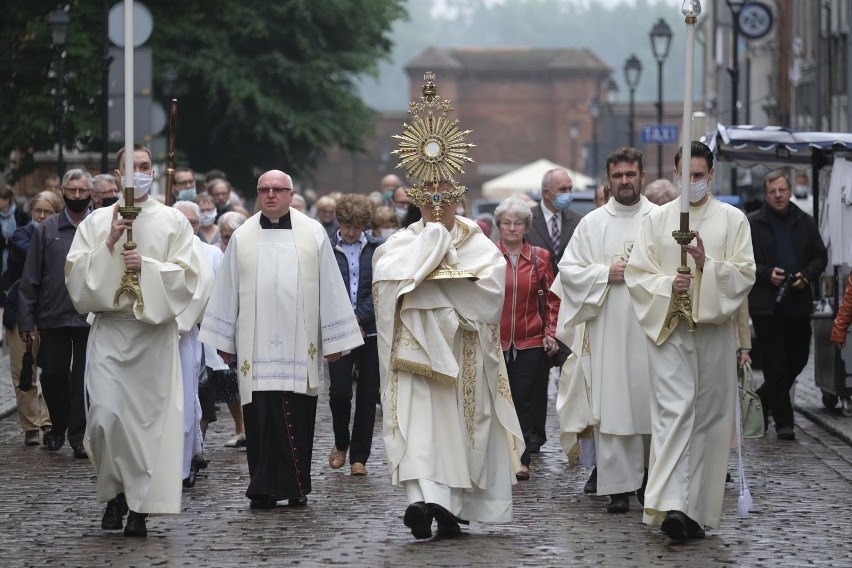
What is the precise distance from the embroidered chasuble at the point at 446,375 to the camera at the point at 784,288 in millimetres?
5096

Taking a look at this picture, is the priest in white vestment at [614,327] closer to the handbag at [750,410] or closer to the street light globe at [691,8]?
the street light globe at [691,8]

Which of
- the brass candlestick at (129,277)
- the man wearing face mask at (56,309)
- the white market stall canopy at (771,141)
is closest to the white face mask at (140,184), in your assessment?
the brass candlestick at (129,277)

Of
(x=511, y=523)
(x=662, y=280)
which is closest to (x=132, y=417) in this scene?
(x=511, y=523)

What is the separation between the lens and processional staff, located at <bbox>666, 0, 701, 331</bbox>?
371 inches

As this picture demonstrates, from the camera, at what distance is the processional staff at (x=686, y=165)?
371 inches

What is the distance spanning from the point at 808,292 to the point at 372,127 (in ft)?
115

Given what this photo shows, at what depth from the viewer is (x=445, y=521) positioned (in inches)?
392

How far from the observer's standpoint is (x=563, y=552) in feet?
31.4

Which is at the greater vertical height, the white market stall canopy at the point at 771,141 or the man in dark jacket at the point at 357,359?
the white market stall canopy at the point at 771,141

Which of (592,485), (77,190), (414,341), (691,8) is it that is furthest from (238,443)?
(691,8)

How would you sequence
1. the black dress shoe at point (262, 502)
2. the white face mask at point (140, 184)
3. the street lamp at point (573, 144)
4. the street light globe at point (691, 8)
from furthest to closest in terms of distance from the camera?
the street lamp at point (573, 144), the black dress shoe at point (262, 502), the white face mask at point (140, 184), the street light globe at point (691, 8)

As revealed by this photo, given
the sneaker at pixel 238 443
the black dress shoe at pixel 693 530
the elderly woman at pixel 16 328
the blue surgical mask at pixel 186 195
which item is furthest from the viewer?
the blue surgical mask at pixel 186 195

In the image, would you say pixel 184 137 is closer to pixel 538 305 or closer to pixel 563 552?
pixel 538 305

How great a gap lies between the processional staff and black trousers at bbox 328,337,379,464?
10.9 ft
